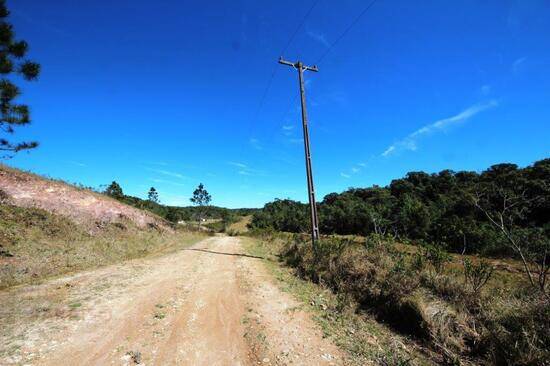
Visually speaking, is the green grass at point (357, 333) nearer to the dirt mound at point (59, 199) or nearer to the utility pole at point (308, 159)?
the utility pole at point (308, 159)

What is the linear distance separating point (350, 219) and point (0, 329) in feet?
291

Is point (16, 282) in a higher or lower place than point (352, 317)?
higher

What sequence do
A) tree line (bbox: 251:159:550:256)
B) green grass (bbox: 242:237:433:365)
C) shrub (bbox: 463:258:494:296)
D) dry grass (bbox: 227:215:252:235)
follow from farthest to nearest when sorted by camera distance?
dry grass (bbox: 227:215:252:235), tree line (bbox: 251:159:550:256), shrub (bbox: 463:258:494:296), green grass (bbox: 242:237:433:365)

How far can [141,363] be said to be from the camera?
167 inches

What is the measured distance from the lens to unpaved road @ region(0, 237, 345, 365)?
445cm

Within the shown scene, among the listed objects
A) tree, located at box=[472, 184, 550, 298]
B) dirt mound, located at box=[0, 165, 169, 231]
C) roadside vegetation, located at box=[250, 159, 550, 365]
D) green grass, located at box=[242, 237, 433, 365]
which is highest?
dirt mound, located at box=[0, 165, 169, 231]

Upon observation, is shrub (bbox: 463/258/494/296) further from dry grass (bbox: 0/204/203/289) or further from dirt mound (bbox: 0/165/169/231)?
dirt mound (bbox: 0/165/169/231)

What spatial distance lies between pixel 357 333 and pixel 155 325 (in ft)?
13.3

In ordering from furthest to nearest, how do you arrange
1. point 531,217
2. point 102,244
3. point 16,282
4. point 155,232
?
point 531,217, point 155,232, point 102,244, point 16,282

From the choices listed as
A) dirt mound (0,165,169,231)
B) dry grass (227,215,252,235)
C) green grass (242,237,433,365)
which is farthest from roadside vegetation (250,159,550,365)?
dry grass (227,215,252,235)

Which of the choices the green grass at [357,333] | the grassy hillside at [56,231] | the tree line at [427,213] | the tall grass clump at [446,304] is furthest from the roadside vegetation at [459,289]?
the tree line at [427,213]

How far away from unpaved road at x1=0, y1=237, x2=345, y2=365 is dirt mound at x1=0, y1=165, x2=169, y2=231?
10161mm

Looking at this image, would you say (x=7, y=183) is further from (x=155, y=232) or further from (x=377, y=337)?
(x=377, y=337)

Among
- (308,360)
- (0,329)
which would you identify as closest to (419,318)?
(308,360)
